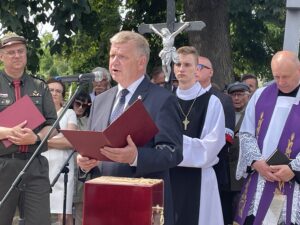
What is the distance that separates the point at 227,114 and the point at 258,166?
3.66 ft

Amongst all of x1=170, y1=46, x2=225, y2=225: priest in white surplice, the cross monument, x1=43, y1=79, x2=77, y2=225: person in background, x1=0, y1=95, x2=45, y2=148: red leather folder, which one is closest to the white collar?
x1=170, y1=46, x2=225, y2=225: priest in white surplice

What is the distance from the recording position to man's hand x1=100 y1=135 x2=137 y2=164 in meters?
3.75

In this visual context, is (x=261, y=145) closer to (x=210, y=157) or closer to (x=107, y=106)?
(x=210, y=157)

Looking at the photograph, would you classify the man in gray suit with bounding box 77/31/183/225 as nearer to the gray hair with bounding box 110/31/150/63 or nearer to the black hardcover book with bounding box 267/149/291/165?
the gray hair with bounding box 110/31/150/63

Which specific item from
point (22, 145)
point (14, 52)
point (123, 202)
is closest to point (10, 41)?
point (14, 52)

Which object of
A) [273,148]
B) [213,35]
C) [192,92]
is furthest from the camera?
[213,35]

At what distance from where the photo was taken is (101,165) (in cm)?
421

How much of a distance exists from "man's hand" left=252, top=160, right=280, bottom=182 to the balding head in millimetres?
701

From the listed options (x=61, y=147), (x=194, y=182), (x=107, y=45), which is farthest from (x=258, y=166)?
(x=107, y=45)

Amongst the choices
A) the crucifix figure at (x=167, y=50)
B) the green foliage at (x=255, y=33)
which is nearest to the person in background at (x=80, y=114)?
the crucifix figure at (x=167, y=50)

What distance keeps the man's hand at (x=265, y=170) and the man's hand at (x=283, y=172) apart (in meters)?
0.03

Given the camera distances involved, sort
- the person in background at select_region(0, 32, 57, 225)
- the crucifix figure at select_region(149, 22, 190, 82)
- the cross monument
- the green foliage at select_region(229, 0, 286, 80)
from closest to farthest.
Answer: the person in background at select_region(0, 32, 57, 225)
the cross monument
the crucifix figure at select_region(149, 22, 190, 82)
the green foliage at select_region(229, 0, 286, 80)

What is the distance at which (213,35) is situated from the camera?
1168 centimetres

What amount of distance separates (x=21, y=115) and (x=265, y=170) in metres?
2.14
